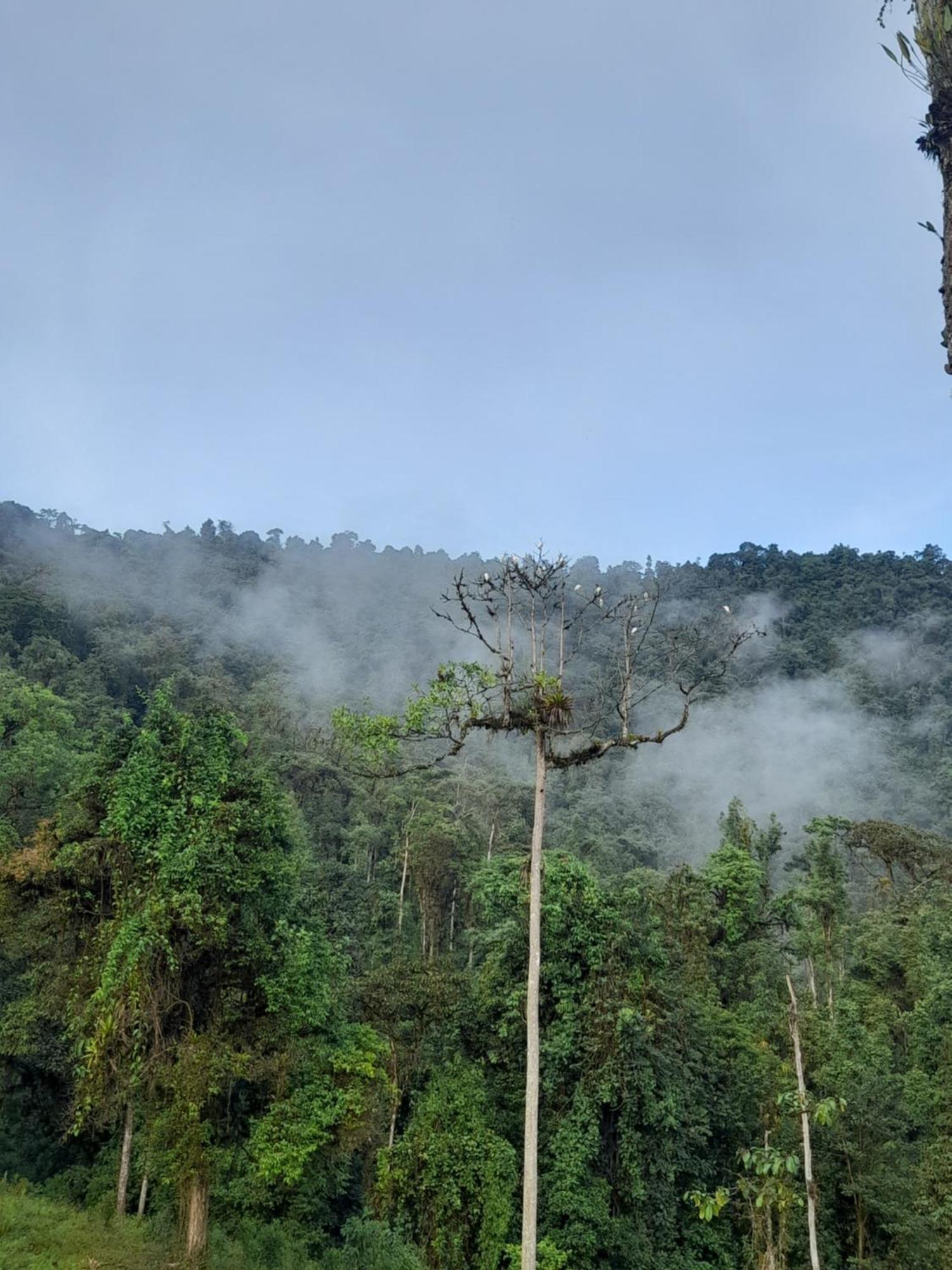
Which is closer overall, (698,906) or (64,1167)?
(64,1167)

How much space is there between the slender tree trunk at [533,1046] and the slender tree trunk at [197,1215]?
5.62 m

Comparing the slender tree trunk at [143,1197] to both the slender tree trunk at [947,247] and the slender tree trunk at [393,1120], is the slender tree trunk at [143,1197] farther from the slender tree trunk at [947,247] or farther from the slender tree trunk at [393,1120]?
the slender tree trunk at [947,247]

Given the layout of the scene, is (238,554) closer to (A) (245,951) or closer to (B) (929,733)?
(B) (929,733)

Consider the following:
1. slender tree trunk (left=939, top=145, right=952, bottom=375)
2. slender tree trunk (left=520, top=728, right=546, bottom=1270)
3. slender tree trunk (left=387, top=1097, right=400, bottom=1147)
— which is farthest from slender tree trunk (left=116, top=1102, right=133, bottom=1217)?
slender tree trunk (left=939, top=145, right=952, bottom=375)

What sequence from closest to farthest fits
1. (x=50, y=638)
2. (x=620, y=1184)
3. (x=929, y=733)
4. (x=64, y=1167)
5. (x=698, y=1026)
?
(x=620, y=1184)
(x=64, y=1167)
(x=698, y=1026)
(x=50, y=638)
(x=929, y=733)

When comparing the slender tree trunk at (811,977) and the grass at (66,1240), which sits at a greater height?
the slender tree trunk at (811,977)

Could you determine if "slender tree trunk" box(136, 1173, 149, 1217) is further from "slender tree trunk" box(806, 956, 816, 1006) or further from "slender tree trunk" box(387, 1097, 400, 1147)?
"slender tree trunk" box(806, 956, 816, 1006)

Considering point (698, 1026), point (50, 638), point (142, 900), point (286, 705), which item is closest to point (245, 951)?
point (142, 900)

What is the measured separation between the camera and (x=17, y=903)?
14688 mm

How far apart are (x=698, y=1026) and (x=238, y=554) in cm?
11254

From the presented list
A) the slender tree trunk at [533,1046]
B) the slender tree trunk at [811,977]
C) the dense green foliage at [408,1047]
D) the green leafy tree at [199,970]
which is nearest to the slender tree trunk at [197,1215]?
the green leafy tree at [199,970]

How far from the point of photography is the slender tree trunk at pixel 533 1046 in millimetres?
8078

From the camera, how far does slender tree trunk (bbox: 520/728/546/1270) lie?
808 cm

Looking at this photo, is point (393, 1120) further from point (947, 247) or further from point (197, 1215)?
point (947, 247)
